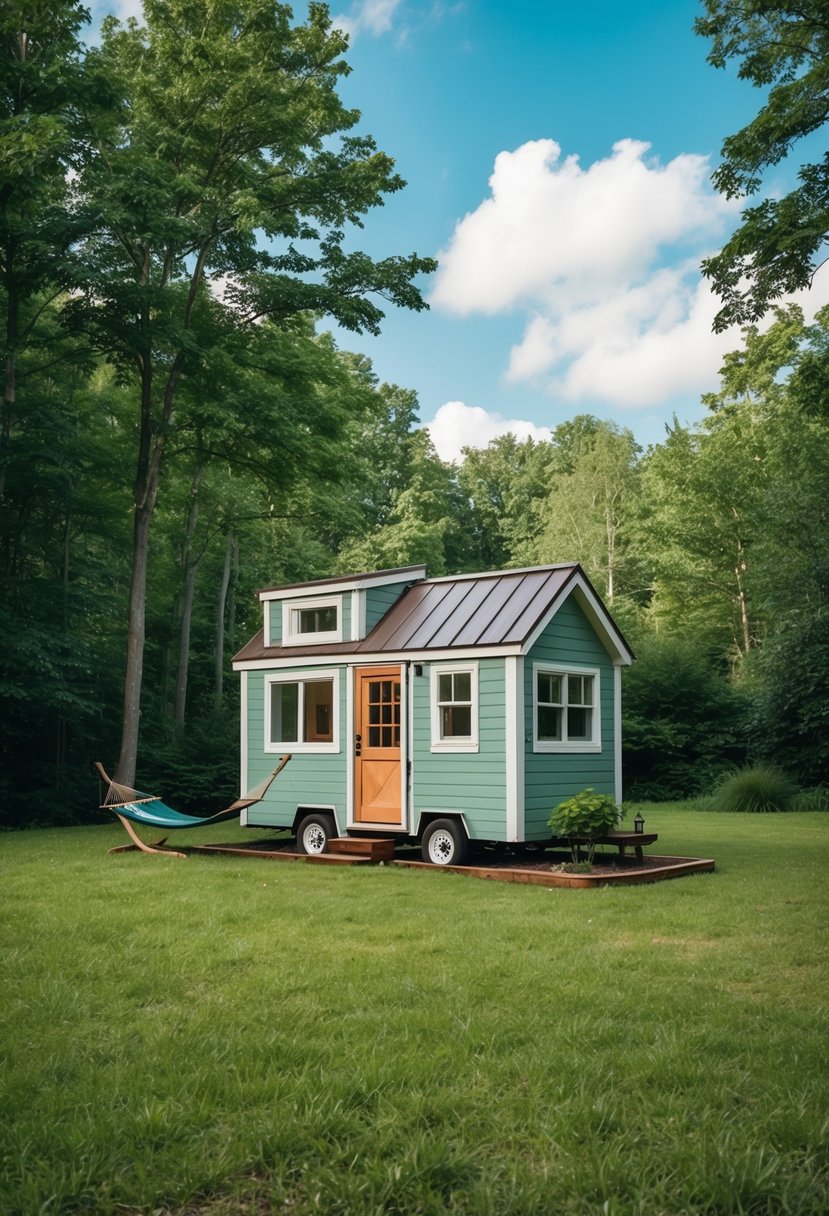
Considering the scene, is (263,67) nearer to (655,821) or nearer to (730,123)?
(730,123)

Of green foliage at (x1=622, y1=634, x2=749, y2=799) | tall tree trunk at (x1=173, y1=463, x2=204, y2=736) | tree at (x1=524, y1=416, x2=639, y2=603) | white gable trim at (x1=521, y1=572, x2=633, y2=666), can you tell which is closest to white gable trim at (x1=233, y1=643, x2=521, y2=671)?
white gable trim at (x1=521, y1=572, x2=633, y2=666)

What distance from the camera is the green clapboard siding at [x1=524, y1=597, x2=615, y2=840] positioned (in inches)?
455

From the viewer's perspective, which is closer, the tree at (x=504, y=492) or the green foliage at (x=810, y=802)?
the green foliage at (x=810, y=802)

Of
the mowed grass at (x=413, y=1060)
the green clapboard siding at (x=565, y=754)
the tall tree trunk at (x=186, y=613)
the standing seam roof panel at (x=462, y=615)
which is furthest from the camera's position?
the tall tree trunk at (x=186, y=613)

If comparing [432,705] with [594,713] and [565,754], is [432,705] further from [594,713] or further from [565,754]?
[594,713]

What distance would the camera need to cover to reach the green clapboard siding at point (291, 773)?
1300cm

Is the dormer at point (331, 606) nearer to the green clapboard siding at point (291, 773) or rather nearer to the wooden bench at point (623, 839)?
the green clapboard siding at point (291, 773)

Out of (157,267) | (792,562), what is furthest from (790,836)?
(157,267)

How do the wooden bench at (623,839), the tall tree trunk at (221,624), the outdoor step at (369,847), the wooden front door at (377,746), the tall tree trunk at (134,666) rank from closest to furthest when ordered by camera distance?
the wooden bench at (623,839)
the outdoor step at (369,847)
the wooden front door at (377,746)
the tall tree trunk at (134,666)
the tall tree trunk at (221,624)

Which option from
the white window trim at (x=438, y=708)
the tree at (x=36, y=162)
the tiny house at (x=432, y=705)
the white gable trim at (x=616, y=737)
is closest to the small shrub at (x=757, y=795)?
the white gable trim at (x=616, y=737)

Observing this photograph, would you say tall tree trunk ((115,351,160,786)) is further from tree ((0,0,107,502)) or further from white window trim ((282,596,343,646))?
white window trim ((282,596,343,646))

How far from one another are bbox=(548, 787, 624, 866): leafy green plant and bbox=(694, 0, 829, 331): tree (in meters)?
8.07

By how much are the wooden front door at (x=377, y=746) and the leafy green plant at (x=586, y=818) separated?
2378mm

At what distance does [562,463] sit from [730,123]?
106 ft
